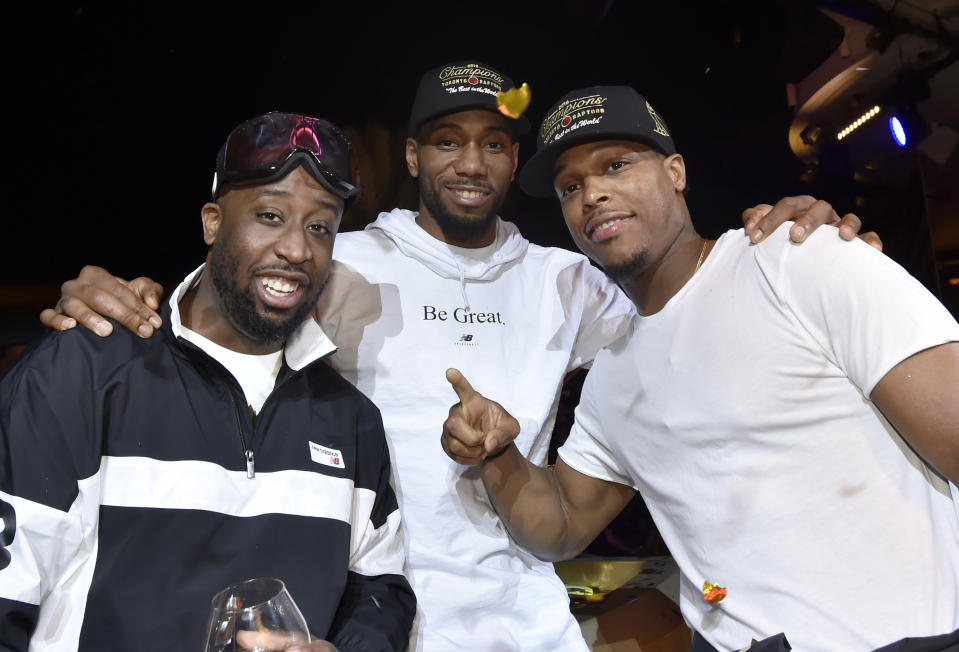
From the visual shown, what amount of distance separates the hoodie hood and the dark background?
2.01 m

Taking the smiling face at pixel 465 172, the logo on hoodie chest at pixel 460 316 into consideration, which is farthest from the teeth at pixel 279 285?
the smiling face at pixel 465 172

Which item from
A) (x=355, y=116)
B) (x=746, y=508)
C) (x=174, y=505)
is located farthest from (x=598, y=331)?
(x=355, y=116)

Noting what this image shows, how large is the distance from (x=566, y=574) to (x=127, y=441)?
2396 mm

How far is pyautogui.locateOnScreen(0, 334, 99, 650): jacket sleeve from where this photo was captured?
4.02 ft

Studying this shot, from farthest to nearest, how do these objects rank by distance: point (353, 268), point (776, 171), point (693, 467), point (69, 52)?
point (776, 171) → point (69, 52) → point (353, 268) → point (693, 467)

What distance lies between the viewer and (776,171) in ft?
14.9

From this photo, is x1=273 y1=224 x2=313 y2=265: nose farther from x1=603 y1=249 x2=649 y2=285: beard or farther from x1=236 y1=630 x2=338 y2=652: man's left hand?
x1=236 y1=630 x2=338 y2=652: man's left hand

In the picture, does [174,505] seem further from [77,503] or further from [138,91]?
[138,91]

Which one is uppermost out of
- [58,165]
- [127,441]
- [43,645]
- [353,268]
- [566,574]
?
[58,165]

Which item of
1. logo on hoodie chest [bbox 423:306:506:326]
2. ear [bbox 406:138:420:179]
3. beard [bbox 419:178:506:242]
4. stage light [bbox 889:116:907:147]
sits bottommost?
logo on hoodie chest [bbox 423:306:506:326]

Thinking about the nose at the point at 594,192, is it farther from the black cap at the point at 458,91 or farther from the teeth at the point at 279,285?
the teeth at the point at 279,285

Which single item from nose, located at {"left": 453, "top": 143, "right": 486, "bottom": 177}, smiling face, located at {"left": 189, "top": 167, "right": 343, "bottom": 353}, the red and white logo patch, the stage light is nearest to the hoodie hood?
nose, located at {"left": 453, "top": 143, "right": 486, "bottom": 177}

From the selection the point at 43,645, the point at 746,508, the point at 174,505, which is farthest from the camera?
the point at 746,508

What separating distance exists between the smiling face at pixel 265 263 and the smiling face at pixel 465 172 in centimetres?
64
